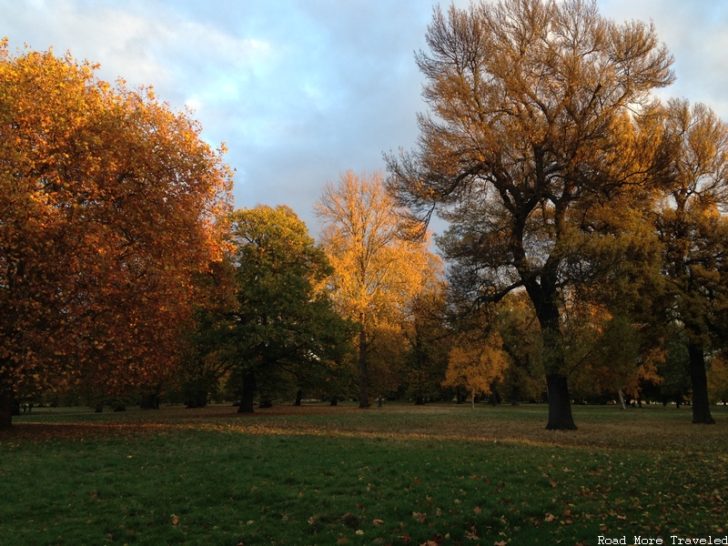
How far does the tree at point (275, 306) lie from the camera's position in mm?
33375

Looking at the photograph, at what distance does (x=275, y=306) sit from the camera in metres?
34.1

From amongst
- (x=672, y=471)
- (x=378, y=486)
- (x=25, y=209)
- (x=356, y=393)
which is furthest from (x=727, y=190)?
(x=356, y=393)

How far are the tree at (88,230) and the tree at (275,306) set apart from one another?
528 inches

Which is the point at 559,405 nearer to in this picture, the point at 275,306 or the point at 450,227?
the point at 450,227

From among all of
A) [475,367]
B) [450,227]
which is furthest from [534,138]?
[475,367]

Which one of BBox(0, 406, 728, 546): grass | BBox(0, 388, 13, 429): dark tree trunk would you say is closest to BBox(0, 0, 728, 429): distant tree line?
BBox(0, 388, 13, 429): dark tree trunk

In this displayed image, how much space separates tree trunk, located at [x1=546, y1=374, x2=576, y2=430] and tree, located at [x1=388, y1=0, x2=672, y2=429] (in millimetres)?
44

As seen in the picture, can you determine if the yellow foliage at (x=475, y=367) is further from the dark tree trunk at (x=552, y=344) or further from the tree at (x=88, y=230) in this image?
the tree at (x=88, y=230)

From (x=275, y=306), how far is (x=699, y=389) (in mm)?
25406

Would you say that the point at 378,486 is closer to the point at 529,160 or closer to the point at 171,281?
the point at 171,281

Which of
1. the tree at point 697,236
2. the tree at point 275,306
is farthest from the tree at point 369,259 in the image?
the tree at point 697,236

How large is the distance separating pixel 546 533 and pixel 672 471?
19.1 ft

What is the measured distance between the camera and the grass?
736 cm

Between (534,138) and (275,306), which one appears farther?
(275,306)
